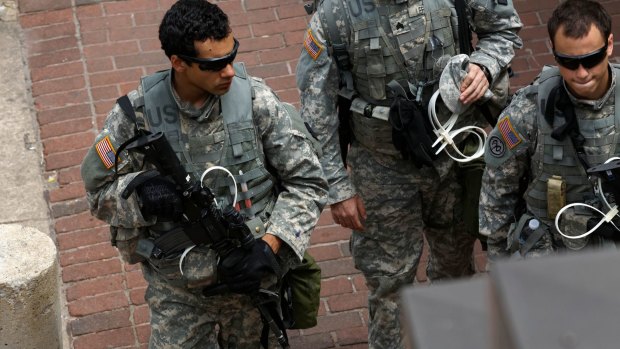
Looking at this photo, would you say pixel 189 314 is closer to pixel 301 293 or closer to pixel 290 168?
pixel 301 293

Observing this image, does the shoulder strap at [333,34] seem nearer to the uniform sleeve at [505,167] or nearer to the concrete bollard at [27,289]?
the uniform sleeve at [505,167]

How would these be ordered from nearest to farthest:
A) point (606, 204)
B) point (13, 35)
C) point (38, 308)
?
point (606, 204) → point (38, 308) → point (13, 35)

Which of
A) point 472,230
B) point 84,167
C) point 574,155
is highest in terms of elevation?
point 84,167

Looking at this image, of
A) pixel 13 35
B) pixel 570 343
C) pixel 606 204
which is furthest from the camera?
pixel 13 35

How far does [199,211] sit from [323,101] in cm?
100

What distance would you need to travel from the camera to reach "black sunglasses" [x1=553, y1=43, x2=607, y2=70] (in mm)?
4160

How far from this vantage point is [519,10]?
8.55m

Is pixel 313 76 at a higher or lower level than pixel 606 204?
higher

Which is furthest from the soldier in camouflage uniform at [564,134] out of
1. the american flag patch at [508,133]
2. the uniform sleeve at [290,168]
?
the uniform sleeve at [290,168]

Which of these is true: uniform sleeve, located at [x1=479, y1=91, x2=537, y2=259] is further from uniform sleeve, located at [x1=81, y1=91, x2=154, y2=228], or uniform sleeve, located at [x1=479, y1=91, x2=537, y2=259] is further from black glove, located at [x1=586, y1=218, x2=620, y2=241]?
uniform sleeve, located at [x1=81, y1=91, x2=154, y2=228]

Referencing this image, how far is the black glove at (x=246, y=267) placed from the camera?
441 centimetres

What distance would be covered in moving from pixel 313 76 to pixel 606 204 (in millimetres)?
1467

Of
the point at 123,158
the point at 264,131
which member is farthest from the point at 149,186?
the point at 264,131

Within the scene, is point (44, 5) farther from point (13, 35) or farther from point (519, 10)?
point (519, 10)
